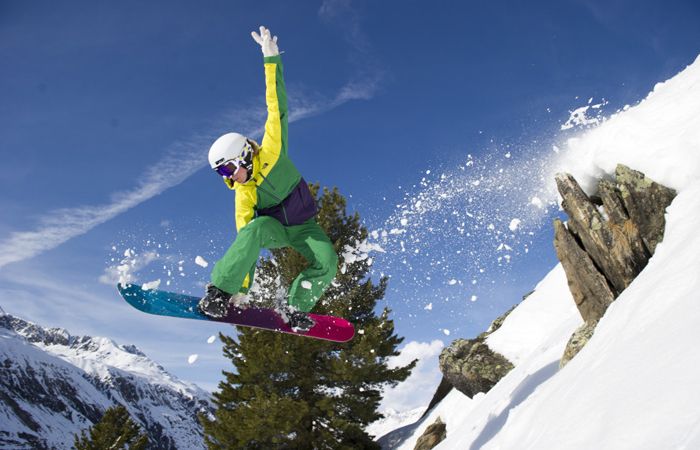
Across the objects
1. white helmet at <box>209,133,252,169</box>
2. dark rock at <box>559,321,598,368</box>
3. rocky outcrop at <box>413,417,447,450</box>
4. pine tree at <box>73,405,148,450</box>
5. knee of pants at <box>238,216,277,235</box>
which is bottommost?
rocky outcrop at <box>413,417,447,450</box>

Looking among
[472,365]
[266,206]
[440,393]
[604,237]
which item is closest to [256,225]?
[266,206]

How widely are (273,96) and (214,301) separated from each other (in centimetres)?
248

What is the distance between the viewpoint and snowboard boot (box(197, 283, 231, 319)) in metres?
5.57

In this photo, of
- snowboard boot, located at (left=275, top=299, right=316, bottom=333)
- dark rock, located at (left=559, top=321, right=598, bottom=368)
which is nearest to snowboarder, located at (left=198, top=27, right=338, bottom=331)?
snowboard boot, located at (left=275, top=299, right=316, bottom=333)

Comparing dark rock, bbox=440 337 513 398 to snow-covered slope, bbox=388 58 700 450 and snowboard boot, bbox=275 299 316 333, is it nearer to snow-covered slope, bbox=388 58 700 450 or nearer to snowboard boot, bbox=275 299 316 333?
snow-covered slope, bbox=388 58 700 450

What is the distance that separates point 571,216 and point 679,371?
21.2 ft

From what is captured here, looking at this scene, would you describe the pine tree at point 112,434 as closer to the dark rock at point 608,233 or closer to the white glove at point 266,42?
the dark rock at point 608,233

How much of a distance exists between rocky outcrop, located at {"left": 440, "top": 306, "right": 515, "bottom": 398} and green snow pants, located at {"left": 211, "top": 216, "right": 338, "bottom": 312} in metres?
8.58

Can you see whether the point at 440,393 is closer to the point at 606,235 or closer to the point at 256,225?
the point at 606,235

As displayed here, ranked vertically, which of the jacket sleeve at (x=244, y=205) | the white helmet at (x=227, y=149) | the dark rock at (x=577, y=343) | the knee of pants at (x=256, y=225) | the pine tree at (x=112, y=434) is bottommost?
the dark rock at (x=577, y=343)

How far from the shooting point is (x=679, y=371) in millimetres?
2605

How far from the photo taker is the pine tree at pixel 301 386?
1390 centimetres

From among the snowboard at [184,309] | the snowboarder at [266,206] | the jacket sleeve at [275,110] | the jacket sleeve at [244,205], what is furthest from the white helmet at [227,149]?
the snowboard at [184,309]

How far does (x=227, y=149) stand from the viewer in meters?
5.46
